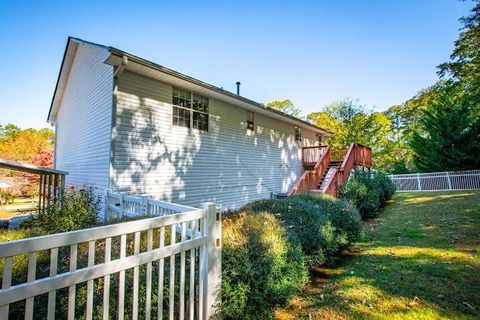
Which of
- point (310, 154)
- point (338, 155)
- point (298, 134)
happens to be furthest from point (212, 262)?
point (338, 155)

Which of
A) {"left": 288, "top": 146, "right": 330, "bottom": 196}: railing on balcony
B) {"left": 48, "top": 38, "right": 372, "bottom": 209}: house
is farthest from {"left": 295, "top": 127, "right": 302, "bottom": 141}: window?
{"left": 288, "top": 146, "right": 330, "bottom": 196}: railing on balcony

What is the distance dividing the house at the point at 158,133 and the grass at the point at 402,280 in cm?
572

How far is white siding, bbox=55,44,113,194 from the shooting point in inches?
A: 300

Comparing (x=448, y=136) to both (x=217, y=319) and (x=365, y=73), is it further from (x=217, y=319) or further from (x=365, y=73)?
(x=217, y=319)

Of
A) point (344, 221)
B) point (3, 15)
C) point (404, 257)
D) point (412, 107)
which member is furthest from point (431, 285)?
point (412, 107)

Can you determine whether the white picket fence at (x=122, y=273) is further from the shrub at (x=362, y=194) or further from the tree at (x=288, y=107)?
the tree at (x=288, y=107)

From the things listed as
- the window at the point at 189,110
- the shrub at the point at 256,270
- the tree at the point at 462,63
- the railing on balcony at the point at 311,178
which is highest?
the tree at the point at 462,63

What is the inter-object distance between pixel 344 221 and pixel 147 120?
641 cm

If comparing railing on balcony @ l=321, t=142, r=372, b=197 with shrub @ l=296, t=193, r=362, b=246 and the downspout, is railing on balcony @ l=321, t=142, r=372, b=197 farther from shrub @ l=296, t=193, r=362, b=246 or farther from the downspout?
the downspout

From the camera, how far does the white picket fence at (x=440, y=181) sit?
1647cm

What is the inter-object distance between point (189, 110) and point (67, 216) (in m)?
5.06

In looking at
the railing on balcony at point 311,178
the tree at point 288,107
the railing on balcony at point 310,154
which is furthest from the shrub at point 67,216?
the tree at point 288,107

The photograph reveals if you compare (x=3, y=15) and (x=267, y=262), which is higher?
(x=3, y=15)

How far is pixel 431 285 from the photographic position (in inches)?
147
